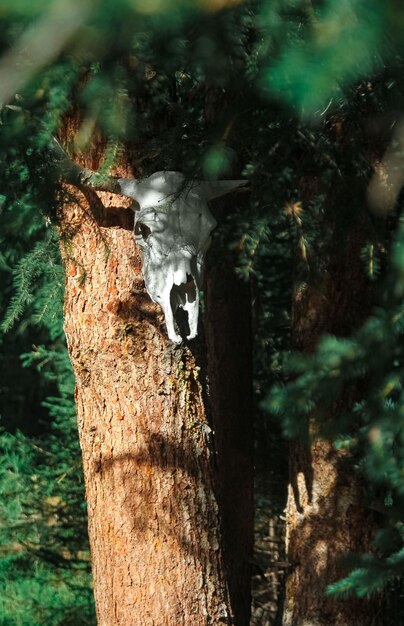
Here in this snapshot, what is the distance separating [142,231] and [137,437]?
3.12ft

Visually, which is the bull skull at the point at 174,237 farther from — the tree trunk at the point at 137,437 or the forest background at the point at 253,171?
the tree trunk at the point at 137,437

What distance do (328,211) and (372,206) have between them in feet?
0.60

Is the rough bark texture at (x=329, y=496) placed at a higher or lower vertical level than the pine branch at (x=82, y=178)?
lower

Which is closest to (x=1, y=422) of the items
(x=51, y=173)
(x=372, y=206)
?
(x=51, y=173)

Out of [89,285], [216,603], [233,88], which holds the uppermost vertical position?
[233,88]

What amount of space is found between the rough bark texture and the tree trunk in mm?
614

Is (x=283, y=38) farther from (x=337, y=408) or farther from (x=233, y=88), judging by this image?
(x=337, y=408)

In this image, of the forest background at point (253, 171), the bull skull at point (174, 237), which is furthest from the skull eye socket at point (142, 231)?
the forest background at point (253, 171)

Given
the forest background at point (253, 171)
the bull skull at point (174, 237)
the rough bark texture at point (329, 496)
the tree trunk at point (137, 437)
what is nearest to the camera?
the forest background at point (253, 171)

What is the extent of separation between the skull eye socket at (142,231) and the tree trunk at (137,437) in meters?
0.33

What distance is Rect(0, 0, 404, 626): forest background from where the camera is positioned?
1861 millimetres

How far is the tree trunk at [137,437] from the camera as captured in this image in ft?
13.2

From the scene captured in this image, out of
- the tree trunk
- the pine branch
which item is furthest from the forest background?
the tree trunk

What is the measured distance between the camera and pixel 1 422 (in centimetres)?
715
